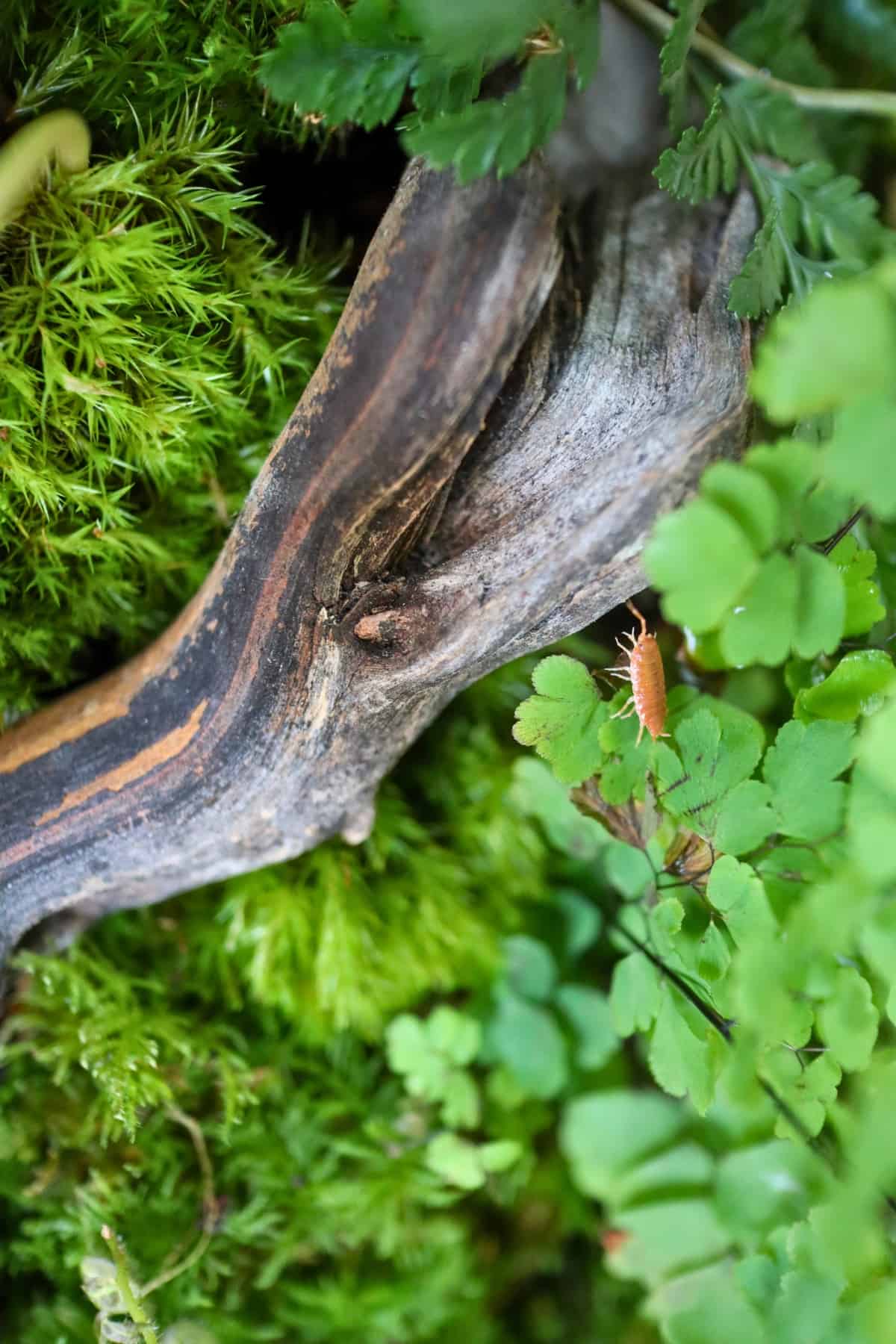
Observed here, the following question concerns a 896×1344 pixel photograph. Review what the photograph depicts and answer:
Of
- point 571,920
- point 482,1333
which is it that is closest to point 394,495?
point 571,920

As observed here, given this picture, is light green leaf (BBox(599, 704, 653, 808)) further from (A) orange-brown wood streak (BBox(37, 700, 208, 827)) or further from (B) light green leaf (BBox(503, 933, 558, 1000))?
(B) light green leaf (BBox(503, 933, 558, 1000))

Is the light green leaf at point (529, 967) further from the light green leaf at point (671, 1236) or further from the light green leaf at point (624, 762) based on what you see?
the light green leaf at point (624, 762)

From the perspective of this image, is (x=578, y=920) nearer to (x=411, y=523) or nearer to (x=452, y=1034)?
(x=452, y=1034)

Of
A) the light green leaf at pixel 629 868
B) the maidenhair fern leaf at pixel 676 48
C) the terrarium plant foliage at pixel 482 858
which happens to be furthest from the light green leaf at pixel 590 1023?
the maidenhair fern leaf at pixel 676 48

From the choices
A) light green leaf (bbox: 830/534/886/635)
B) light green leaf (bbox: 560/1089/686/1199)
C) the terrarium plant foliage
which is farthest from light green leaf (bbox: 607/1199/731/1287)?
light green leaf (bbox: 830/534/886/635)

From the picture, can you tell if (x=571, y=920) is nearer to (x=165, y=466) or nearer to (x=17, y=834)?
(x=17, y=834)

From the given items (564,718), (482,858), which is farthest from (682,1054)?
(482,858)

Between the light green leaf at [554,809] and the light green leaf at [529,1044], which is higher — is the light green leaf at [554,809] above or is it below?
above
